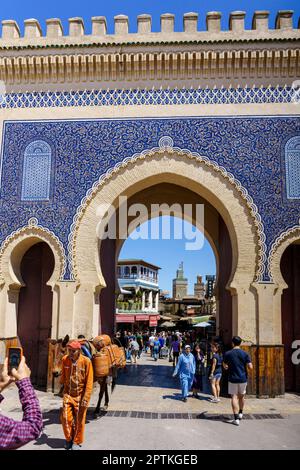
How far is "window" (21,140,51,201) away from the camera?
777 cm

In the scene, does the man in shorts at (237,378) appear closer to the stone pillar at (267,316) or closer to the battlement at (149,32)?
the stone pillar at (267,316)

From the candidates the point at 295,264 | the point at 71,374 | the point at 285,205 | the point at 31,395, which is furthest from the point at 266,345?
the point at 31,395

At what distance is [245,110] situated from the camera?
25.3 ft

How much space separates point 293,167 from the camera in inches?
295

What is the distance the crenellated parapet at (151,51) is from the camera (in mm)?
7676

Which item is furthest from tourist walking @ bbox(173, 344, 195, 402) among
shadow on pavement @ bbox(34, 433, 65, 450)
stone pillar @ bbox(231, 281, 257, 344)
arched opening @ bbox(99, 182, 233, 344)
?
shadow on pavement @ bbox(34, 433, 65, 450)

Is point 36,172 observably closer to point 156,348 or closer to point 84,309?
point 84,309

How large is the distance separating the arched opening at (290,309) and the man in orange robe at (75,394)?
4652 millimetres

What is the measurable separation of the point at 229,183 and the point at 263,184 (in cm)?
57

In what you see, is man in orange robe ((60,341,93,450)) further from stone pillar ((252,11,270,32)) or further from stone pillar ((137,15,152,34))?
stone pillar ((252,11,270,32))

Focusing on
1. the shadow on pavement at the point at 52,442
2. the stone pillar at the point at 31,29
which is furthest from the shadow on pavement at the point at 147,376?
the stone pillar at the point at 31,29

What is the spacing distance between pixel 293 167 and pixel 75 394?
5.28 metres

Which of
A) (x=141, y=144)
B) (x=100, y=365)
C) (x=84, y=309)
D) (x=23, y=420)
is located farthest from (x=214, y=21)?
(x=23, y=420)
